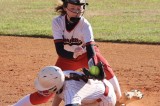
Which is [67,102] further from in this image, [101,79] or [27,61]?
[27,61]

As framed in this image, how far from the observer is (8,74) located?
9656mm

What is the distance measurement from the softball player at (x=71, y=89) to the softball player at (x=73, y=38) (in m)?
0.86

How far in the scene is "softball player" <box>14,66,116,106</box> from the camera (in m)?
5.38

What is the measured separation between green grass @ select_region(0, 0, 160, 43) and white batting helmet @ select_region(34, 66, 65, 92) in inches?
283

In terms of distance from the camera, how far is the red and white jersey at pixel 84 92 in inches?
215

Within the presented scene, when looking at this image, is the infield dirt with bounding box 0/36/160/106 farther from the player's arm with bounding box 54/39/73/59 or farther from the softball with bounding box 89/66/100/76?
the softball with bounding box 89/66/100/76

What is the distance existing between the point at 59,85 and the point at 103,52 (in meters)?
6.06

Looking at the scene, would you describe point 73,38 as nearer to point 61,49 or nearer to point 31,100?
point 61,49

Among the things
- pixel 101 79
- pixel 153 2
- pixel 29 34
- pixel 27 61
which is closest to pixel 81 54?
pixel 101 79

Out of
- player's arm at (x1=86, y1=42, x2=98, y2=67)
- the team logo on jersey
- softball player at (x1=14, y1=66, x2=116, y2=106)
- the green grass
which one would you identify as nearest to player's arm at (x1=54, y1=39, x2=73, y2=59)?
the team logo on jersey

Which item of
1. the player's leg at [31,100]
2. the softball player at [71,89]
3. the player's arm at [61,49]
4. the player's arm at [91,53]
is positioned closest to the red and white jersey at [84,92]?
the softball player at [71,89]

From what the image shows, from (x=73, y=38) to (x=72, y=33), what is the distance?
89mm

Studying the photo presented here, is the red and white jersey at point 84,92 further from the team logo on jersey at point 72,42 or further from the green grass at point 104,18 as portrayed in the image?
the green grass at point 104,18

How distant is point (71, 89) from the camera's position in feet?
18.1
